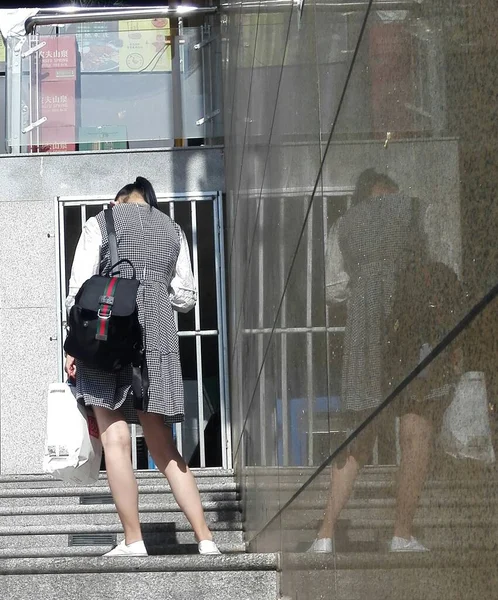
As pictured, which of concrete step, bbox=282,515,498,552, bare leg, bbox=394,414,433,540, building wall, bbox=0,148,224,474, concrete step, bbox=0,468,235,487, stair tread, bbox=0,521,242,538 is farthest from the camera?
building wall, bbox=0,148,224,474

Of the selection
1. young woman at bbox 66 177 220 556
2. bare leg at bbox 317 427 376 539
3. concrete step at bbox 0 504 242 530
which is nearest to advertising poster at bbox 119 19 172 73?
concrete step at bbox 0 504 242 530

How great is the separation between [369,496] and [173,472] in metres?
2.69

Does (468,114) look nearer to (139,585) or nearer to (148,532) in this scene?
(139,585)

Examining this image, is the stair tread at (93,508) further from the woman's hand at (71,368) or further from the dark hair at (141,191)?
the dark hair at (141,191)

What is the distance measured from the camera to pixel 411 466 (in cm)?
95

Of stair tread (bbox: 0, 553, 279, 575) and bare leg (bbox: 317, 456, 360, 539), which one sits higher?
bare leg (bbox: 317, 456, 360, 539)

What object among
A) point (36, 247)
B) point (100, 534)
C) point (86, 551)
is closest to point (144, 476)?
point (100, 534)

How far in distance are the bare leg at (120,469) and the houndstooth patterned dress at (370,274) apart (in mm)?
2469

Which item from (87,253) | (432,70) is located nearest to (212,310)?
(87,253)

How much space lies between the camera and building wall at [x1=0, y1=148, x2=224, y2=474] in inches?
311

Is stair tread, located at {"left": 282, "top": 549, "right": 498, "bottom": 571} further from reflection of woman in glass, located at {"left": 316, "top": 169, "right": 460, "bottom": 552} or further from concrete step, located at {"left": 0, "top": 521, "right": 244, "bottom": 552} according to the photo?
concrete step, located at {"left": 0, "top": 521, "right": 244, "bottom": 552}

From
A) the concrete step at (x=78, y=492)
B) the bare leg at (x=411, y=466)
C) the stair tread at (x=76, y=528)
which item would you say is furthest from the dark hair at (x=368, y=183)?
the concrete step at (x=78, y=492)

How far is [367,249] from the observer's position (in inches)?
47.1

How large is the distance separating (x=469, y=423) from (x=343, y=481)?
0.64m
